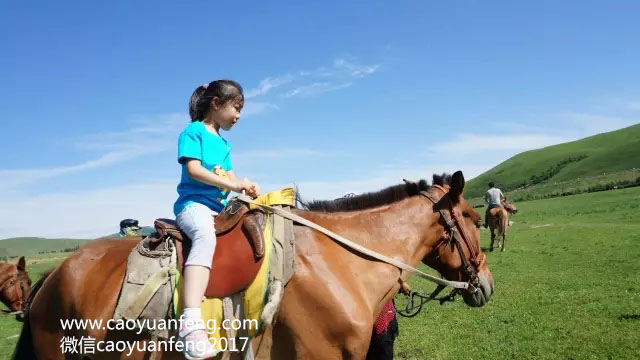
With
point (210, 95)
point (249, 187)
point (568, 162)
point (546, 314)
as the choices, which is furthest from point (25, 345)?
point (568, 162)

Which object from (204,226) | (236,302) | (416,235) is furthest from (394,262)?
(204,226)

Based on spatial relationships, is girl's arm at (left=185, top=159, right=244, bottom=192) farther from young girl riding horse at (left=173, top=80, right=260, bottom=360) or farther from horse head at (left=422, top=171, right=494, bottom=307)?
horse head at (left=422, top=171, right=494, bottom=307)

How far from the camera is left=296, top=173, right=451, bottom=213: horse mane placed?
162 inches

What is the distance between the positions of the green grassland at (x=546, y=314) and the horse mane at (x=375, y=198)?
14.3ft

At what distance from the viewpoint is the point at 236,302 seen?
3.30 m

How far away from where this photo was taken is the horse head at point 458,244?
4.15 meters

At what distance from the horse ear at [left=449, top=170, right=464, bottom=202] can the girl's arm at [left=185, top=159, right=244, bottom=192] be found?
1.93 m

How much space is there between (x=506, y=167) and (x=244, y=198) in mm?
116378

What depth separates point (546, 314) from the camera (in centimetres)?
929

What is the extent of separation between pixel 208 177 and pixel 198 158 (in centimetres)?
23

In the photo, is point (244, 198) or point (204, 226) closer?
point (204, 226)

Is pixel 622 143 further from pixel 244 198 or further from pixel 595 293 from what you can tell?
pixel 244 198

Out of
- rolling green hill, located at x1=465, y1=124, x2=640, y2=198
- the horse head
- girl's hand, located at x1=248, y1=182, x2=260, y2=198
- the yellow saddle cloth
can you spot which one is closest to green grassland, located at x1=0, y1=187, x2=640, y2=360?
the horse head

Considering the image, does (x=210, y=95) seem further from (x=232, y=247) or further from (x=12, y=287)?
(x=12, y=287)
